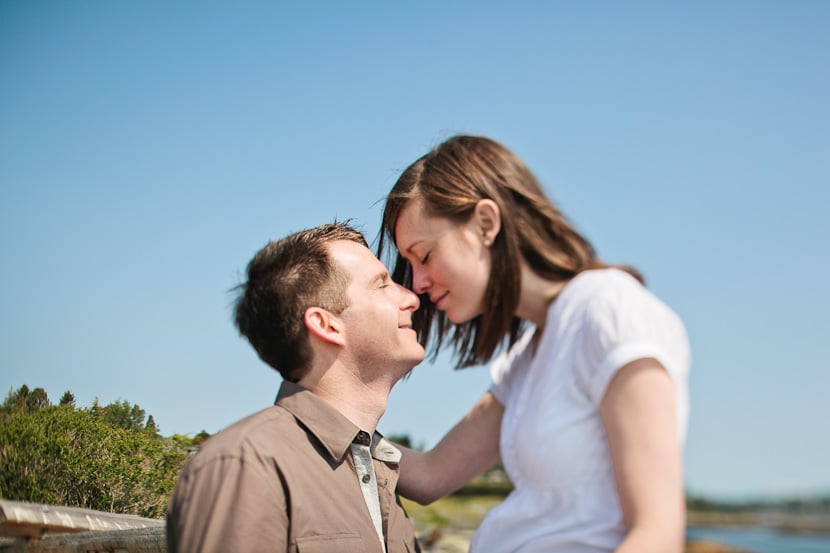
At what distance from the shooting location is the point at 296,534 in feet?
7.27

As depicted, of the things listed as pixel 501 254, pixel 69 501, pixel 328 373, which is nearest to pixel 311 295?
pixel 328 373

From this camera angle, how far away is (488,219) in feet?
7.47

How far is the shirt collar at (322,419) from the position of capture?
2477 millimetres

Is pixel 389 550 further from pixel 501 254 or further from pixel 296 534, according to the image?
pixel 501 254

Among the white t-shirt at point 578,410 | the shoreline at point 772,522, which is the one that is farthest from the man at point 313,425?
the shoreline at point 772,522

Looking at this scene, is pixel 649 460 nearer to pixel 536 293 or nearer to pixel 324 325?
pixel 536 293

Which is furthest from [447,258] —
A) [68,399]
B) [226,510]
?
[68,399]

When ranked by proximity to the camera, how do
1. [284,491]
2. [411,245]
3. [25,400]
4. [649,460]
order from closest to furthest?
[649,460] < [284,491] < [411,245] < [25,400]

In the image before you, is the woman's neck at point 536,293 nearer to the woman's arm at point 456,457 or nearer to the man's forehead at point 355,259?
the woman's arm at point 456,457

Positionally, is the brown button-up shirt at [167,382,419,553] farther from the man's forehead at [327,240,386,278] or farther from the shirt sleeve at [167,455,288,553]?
the man's forehead at [327,240,386,278]

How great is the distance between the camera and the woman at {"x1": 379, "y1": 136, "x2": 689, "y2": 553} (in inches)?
73.0

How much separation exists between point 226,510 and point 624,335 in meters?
1.06

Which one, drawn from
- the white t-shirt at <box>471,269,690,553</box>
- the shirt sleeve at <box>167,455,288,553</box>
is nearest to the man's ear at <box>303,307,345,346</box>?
the shirt sleeve at <box>167,455,288,553</box>

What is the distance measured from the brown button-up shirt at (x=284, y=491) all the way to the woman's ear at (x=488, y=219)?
734mm
